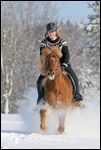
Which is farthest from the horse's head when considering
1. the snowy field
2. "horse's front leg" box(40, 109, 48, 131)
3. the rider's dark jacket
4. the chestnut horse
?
the snowy field

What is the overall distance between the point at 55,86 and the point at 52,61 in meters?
0.67

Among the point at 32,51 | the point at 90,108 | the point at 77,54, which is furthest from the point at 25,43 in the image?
the point at 90,108

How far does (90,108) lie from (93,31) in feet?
110

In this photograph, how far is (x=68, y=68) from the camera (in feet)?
43.9

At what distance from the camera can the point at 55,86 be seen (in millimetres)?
12633

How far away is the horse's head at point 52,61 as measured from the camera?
12.3 m

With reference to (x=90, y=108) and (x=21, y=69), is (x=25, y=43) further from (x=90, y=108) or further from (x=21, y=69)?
(x=90, y=108)

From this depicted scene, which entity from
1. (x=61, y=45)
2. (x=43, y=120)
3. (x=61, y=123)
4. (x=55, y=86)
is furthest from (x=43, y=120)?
(x=61, y=45)

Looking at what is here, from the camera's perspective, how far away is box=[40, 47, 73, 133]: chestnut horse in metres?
12.4

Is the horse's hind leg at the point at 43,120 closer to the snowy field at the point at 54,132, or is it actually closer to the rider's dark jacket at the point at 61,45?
the snowy field at the point at 54,132

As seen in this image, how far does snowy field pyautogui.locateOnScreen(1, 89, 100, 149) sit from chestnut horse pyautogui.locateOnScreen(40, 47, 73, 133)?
0.21 m

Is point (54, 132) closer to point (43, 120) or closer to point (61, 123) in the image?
point (61, 123)

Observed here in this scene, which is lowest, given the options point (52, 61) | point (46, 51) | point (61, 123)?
point (61, 123)

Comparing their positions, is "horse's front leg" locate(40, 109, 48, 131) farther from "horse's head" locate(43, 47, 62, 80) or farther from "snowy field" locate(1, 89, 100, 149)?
"horse's head" locate(43, 47, 62, 80)
